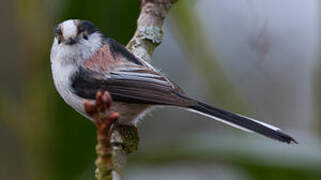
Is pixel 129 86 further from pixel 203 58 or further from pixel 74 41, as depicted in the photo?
pixel 203 58

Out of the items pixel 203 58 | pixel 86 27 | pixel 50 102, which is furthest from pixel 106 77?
pixel 203 58

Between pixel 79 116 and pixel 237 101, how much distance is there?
26.4 inches

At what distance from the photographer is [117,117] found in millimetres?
1350

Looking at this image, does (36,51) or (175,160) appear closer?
(175,160)

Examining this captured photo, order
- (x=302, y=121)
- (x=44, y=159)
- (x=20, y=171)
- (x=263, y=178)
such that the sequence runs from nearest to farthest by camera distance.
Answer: (x=263, y=178) < (x=44, y=159) < (x=20, y=171) < (x=302, y=121)

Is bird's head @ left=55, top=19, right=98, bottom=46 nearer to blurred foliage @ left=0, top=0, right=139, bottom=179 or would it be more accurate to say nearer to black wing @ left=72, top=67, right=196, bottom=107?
black wing @ left=72, top=67, right=196, bottom=107

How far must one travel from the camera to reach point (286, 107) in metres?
3.85

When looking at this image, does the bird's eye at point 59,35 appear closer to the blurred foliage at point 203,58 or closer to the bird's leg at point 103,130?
the blurred foliage at point 203,58

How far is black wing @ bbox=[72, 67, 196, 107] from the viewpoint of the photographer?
2162 millimetres

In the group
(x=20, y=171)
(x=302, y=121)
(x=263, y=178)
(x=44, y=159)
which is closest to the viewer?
(x=263, y=178)

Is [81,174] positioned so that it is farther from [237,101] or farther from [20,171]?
[20,171]

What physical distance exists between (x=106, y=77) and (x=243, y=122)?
1.82 feet

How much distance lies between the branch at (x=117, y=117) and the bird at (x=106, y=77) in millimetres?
124

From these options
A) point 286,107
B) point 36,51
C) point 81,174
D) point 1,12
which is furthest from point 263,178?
point 1,12
